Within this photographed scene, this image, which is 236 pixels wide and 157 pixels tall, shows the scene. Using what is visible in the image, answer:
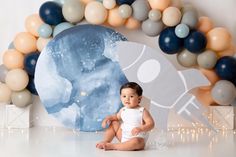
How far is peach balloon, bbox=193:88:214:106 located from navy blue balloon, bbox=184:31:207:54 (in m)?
0.23

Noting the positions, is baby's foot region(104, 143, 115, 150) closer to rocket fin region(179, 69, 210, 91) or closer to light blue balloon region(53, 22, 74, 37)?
rocket fin region(179, 69, 210, 91)

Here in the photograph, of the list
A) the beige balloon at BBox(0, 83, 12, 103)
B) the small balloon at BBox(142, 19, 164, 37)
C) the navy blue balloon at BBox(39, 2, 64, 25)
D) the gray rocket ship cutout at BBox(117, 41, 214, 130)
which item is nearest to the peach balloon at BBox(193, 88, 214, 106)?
the gray rocket ship cutout at BBox(117, 41, 214, 130)

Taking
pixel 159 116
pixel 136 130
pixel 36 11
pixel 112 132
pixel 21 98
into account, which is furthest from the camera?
pixel 36 11

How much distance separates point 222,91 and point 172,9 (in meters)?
0.44

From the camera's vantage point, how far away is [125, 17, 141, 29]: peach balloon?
2.51 meters

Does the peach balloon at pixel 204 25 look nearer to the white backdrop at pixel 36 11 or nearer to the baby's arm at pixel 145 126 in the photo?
the white backdrop at pixel 36 11

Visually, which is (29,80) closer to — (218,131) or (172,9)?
(172,9)

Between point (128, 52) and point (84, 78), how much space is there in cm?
25

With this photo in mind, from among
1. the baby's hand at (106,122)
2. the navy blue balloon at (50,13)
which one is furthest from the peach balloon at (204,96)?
the navy blue balloon at (50,13)

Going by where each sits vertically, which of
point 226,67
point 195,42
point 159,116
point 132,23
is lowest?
point 159,116

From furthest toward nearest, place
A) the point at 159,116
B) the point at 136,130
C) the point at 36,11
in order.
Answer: the point at 36,11, the point at 159,116, the point at 136,130

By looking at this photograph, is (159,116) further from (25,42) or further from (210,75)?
(25,42)

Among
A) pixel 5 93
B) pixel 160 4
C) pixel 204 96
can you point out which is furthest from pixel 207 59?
pixel 5 93

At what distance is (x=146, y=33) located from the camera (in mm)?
2500
